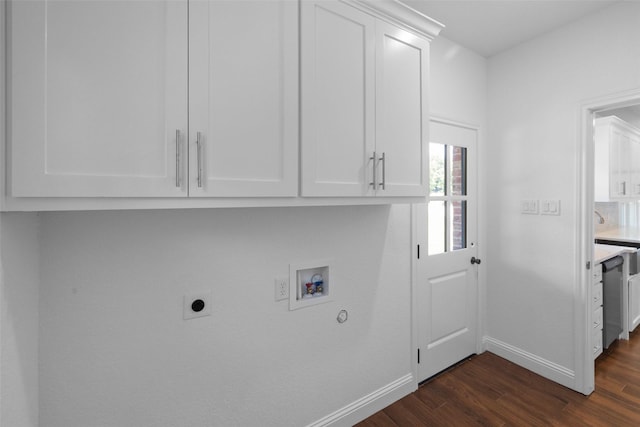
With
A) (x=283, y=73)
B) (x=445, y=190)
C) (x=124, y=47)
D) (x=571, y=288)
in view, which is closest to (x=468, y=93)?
(x=445, y=190)

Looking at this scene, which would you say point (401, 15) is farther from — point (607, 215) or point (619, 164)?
point (607, 215)

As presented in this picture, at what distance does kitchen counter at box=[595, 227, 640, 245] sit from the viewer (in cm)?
323

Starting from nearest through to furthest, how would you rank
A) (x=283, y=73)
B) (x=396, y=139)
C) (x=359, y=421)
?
(x=283, y=73), (x=396, y=139), (x=359, y=421)

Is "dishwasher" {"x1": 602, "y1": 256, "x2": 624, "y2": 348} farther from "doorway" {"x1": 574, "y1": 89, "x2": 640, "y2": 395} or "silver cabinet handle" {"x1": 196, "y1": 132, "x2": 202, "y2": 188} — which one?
"silver cabinet handle" {"x1": 196, "y1": 132, "x2": 202, "y2": 188}

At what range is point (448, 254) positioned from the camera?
7.87 ft

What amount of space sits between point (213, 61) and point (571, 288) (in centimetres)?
275

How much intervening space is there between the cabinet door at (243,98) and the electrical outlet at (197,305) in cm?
58

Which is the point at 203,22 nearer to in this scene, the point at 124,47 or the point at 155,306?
the point at 124,47

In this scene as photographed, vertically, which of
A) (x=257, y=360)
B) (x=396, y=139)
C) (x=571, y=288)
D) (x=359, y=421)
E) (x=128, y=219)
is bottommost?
(x=359, y=421)

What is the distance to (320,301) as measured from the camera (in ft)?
5.58

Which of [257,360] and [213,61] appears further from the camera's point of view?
[257,360]

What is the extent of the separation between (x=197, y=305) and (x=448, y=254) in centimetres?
193

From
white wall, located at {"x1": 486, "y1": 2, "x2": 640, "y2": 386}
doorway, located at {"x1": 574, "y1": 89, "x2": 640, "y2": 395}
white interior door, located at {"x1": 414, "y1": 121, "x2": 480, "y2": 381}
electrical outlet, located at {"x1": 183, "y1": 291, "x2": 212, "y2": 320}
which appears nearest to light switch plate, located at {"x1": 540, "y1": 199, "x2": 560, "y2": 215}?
white wall, located at {"x1": 486, "y1": 2, "x2": 640, "y2": 386}

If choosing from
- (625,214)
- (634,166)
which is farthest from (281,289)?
(625,214)
